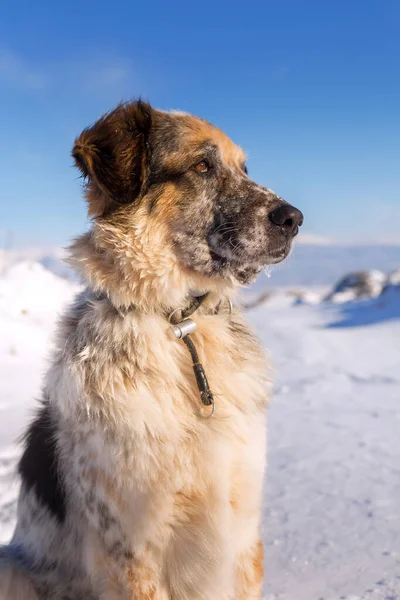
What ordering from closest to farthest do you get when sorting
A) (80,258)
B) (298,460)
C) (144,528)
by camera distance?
(144,528)
(80,258)
(298,460)

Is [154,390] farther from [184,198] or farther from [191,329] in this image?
[184,198]

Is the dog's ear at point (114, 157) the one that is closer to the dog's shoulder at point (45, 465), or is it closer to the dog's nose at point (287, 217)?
the dog's nose at point (287, 217)

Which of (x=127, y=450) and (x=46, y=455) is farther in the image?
(x=46, y=455)

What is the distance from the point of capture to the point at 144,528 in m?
2.51

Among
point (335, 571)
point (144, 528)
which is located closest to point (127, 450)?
point (144, 528)

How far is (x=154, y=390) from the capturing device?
2799mm

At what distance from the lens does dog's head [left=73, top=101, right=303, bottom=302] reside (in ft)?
10.1

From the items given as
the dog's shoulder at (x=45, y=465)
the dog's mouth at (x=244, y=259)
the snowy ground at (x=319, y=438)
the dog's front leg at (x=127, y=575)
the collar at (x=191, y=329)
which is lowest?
the snowy ground at (x=319, y=438)

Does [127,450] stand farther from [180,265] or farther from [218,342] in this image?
[180,265]

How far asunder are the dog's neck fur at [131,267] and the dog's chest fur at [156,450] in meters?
0.09

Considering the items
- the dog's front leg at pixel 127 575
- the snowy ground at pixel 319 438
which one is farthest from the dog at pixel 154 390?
the snowy ground at pixel 319 438

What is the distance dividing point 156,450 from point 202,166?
5.47 feet

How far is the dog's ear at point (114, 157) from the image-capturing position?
302 cm

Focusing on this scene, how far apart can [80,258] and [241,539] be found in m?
1.70
